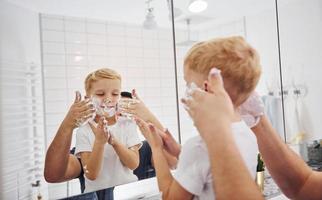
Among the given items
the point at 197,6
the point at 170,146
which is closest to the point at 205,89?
the point at 170,146

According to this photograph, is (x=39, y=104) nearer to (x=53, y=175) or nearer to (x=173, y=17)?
(x=53, y=175)

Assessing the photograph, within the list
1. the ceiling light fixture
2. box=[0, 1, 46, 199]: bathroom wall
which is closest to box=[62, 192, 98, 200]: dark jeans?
box=[0, 1, 46, 199]: bathroom wall

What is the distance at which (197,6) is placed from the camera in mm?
1824

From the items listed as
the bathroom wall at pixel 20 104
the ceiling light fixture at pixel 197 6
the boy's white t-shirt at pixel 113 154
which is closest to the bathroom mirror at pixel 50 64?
the bathroom wall at pixel 20 104

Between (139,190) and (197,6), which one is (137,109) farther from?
(197,6)

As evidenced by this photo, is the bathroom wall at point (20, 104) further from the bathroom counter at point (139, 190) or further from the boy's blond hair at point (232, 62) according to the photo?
the boy's blond hair at point (232, 62)

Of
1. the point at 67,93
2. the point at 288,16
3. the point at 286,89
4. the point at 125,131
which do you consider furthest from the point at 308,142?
the point at 67,93

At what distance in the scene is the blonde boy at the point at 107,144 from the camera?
1404 mm

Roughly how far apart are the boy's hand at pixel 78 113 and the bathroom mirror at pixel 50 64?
3cm

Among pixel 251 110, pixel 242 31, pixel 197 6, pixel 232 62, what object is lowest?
pixel 251 110

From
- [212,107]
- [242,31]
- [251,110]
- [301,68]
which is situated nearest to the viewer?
[212,107]

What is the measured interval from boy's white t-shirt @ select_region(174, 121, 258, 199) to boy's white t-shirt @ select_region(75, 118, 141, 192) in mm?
412

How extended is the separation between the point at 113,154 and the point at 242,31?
1106mm

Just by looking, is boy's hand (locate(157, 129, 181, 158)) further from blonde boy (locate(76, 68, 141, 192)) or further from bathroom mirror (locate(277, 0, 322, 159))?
bathroom mirror (locate(277, 0, 322, 159))
